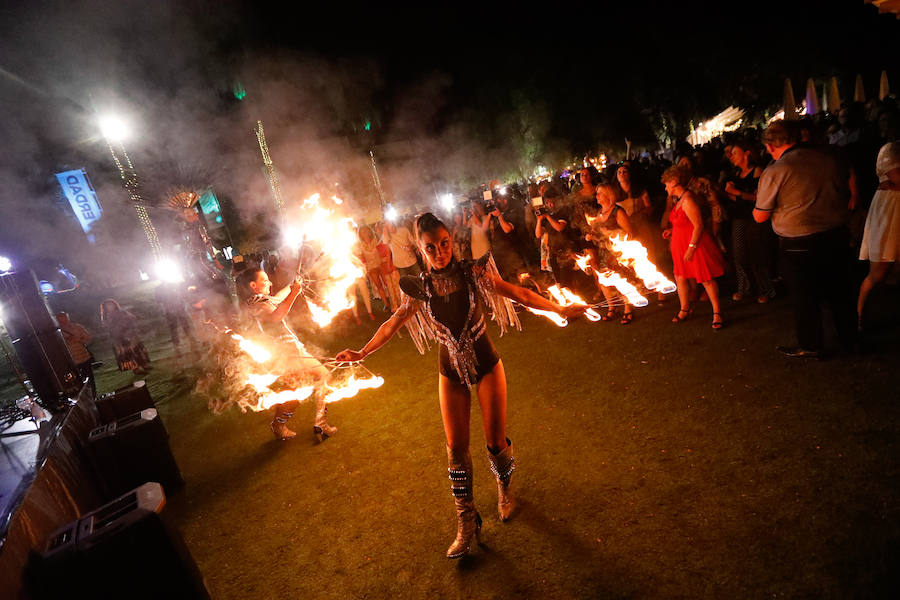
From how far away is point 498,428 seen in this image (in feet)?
11.2

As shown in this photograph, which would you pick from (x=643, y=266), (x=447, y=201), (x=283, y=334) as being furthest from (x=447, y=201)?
(x=643, y=266)

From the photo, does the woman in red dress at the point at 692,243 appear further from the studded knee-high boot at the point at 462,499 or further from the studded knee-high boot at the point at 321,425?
the studded knee-high boot at the point at 321,425

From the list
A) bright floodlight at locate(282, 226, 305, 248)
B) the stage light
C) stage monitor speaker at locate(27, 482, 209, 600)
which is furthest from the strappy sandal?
the stage light

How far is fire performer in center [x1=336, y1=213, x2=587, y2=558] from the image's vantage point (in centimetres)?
324

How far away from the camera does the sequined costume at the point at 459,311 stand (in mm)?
3254

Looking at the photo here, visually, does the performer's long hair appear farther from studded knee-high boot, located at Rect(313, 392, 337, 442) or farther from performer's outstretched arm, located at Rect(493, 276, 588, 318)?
studded knee-high boot, located at Rect(313, 392, 337, 442)

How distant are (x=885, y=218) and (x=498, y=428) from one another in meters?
4.21

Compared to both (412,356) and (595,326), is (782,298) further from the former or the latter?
(412,356)

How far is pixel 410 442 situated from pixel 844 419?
12.7 ft

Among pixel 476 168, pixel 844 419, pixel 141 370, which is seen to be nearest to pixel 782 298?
pixel 844 419

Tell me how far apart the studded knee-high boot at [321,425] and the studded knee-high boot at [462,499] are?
8.57 feet

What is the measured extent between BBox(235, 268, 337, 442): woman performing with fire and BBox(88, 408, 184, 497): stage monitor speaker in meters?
1.19

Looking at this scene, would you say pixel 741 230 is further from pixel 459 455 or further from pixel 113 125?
pixel 113 125

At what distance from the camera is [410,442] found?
500cm
